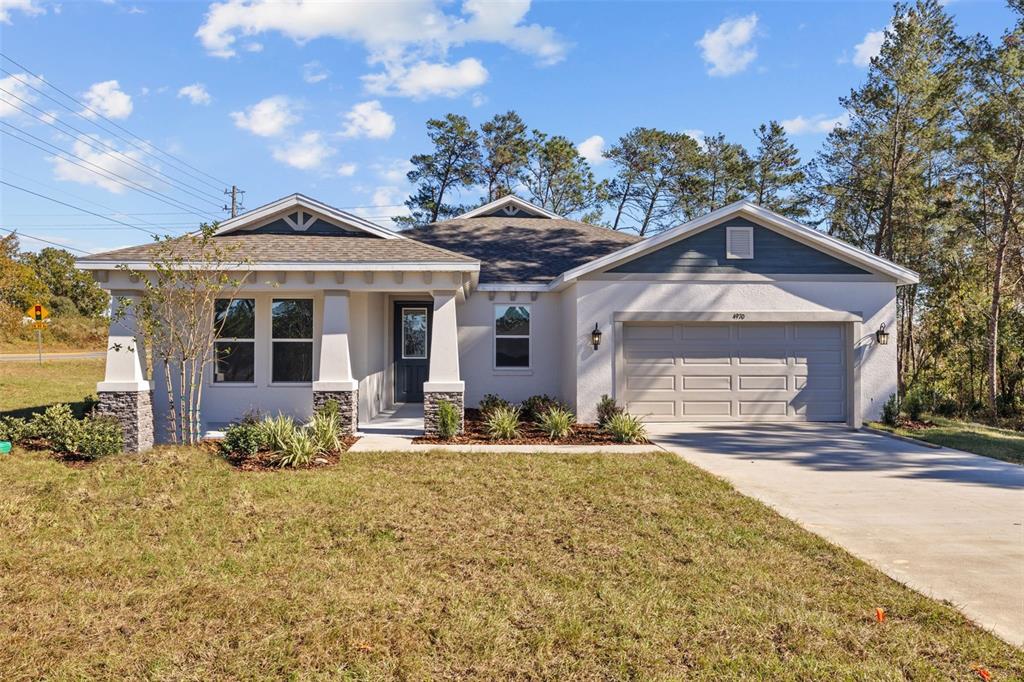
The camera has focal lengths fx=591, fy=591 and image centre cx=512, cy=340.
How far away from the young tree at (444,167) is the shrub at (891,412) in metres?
24.3

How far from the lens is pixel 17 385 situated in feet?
64.5

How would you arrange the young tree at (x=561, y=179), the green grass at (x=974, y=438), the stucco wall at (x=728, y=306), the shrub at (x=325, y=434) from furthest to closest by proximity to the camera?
1. the young tree at (x=561, y=179)
2. the stucco wall at (x=728, y=306)
3. the green grass at (x=974, y=438)
4. the shrub at (x=325, y=434)

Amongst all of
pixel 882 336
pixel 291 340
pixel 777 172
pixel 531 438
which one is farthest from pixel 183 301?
pixel 777 172

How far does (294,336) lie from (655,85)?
10884 millimetres

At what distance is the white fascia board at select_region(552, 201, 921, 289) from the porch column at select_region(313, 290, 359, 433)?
4719 mm

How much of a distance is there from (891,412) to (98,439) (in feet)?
48.8

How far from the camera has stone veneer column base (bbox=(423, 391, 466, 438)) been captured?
10648mm

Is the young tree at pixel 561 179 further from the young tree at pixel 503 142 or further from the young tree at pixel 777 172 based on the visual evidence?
the young tree at pixel 777 172

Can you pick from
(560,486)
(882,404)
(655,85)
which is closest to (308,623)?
(560,486)

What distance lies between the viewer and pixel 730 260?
12680 mm

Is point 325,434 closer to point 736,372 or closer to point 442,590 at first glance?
point 442,590

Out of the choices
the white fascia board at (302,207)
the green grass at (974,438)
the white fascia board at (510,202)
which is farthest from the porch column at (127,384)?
the green grass at (974,438)

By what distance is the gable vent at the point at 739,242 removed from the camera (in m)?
12.7

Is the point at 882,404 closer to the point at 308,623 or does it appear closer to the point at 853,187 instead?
the point at 853,187
